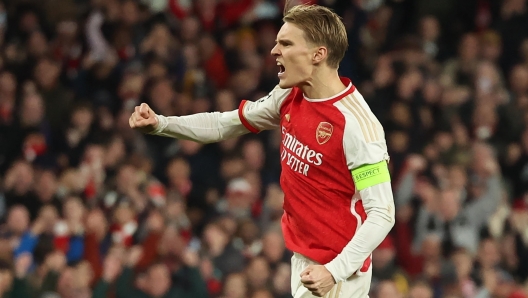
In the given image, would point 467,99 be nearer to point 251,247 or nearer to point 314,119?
point 251,247

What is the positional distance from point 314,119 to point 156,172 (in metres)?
4.56

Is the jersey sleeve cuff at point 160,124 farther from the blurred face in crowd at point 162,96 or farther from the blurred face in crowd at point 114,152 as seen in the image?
the blurred face in crowd at point 162,96

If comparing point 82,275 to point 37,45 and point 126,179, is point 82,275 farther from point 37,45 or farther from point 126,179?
point 37,45

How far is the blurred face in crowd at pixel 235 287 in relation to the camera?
744 centimetres

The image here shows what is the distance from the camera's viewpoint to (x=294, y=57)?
429 cm

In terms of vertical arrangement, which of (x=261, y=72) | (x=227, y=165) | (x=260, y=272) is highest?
(x=261, y=72)

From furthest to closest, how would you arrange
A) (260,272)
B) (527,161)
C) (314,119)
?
(527,161), (260,272), (314,119)

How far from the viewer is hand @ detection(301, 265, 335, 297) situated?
402 cm

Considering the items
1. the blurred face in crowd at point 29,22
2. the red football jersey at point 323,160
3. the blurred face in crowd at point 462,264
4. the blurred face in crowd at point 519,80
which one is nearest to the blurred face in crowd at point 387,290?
the blurred face in crowd at point 462,264

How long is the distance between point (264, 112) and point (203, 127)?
0.28 metres

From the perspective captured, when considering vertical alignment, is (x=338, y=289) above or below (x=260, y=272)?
above

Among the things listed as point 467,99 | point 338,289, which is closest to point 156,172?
point 467,99

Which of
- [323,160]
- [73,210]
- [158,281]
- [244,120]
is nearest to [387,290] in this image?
[158,281]

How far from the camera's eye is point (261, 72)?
31.9 feet
